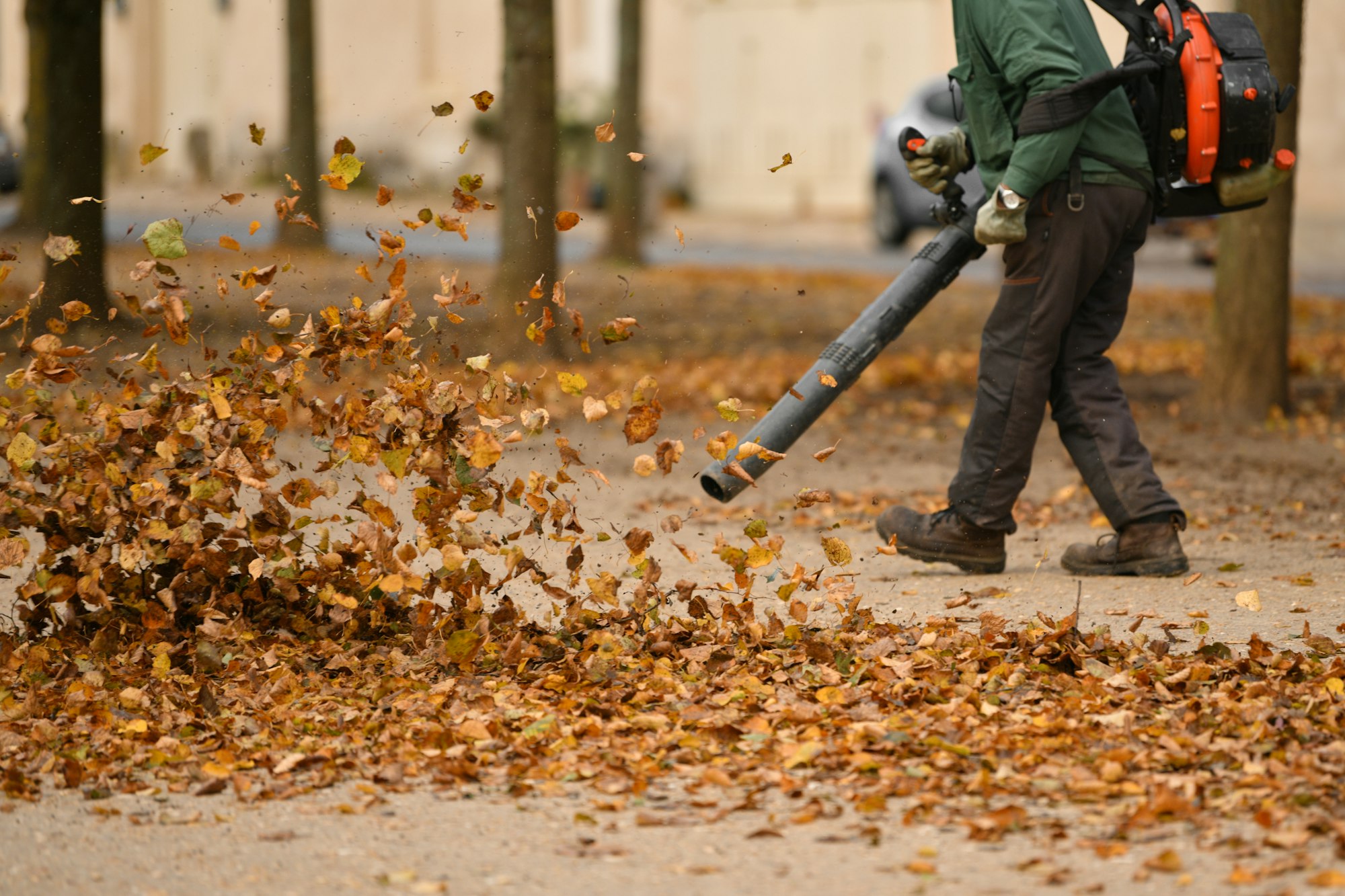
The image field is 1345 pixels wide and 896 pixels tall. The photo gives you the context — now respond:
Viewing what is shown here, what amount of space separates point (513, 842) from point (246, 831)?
1.80 feet

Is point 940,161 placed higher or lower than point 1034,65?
lower

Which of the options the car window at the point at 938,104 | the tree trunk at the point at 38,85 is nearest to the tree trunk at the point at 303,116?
the tree trunk at the point at 38,85

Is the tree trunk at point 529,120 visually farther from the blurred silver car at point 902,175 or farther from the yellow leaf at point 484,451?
the blurred silver car at point 902,175

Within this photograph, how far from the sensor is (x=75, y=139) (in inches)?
468

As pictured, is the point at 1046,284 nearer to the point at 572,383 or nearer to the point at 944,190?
the point at 944,190

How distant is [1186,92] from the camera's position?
17.2ft

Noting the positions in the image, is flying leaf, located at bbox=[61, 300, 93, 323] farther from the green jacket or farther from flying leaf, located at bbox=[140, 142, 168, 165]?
the green jacket

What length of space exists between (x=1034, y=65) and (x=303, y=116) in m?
15.7

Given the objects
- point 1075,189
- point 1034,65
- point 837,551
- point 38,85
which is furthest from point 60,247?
point 38,85

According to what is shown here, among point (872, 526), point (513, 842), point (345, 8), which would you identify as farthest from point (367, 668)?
point (345, 8)

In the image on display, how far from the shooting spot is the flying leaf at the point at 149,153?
170 inches

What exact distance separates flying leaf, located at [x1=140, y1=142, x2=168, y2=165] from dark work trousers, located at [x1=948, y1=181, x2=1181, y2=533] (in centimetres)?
246

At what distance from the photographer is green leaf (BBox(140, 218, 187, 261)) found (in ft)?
14.5

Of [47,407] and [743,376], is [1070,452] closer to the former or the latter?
[47,407]
